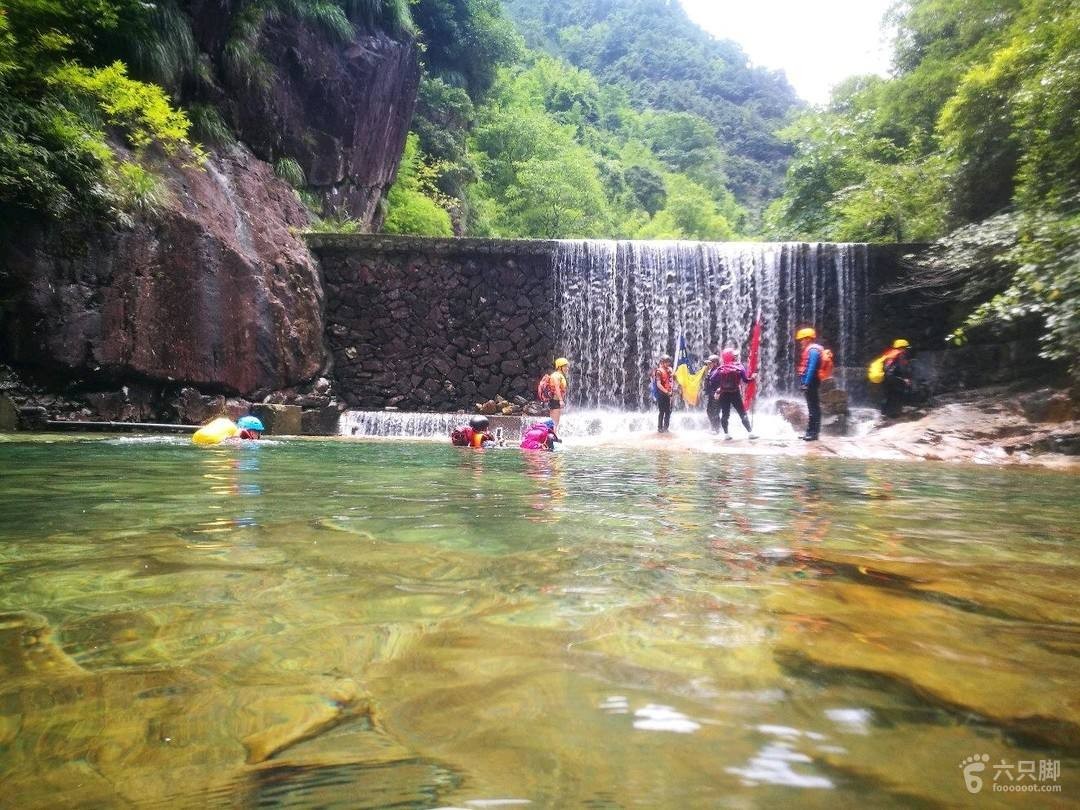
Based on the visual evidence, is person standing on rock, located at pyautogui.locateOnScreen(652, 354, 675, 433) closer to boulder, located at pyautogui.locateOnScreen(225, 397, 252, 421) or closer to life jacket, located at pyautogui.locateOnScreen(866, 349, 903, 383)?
life jacket, located at pyautogui.locateOnScreen(866, 349, 903, 383)

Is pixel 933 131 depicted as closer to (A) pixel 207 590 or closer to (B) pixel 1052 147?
(B) pixel 1052 147

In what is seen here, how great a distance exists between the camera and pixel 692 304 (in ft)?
54.9

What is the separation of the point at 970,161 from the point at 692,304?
6.56 m

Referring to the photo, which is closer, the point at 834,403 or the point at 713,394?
the point at 713,394

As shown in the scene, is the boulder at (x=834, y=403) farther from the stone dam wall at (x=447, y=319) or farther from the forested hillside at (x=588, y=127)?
the forested hillside at (x=588, y=127)

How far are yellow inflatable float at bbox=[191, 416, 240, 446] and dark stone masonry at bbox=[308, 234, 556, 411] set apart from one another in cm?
736

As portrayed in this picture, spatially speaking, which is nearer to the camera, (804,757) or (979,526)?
(804,757)

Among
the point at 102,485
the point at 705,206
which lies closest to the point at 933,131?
the point at 102,485

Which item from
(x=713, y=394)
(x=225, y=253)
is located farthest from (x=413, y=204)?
(x=713, y=394)

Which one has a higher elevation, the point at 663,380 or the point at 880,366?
the point at 880,366

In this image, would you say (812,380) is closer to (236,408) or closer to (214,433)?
(214,433)

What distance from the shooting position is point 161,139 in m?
12.2

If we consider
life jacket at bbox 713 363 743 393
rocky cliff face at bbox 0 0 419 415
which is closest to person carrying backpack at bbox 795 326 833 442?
life jacket at bbox 713 363 743 393

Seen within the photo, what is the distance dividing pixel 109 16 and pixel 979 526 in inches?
551
